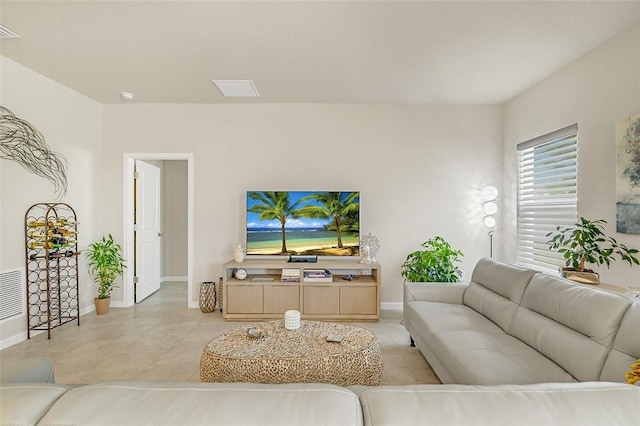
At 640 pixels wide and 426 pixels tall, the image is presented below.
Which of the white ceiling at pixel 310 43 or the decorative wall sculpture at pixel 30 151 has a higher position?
the white ceiling at pixel 310 43

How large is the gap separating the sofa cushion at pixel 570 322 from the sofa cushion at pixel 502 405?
0.99 metres

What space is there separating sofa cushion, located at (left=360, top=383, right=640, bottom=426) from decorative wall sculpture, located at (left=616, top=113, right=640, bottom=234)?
2.23 meters

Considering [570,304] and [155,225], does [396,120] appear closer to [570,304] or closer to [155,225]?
[570,304]

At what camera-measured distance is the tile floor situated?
2.63m

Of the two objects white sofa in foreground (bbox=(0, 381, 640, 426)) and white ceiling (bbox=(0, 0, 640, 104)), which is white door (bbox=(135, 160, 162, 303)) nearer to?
white ceiling (bbox=(0, 0, 640, 104))

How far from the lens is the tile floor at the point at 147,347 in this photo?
2.63 m

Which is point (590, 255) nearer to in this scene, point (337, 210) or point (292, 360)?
point (292, 360)

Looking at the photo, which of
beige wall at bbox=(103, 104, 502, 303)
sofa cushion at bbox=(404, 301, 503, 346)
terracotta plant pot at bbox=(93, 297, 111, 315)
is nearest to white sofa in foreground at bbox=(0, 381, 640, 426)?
sofa cushion at bbox=(404, 301, 503, 346)

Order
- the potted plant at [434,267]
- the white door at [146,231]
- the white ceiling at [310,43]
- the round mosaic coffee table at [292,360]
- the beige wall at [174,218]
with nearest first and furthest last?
the round mosaic coffee table at [292,360] < the white ceiling at [310,43] < the potted plant at [434,267] < the white door at [146,231] < the beige wall at [174,218]

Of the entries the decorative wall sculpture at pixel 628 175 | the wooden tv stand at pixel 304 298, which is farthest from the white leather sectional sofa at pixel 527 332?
the wooden tv stand at pixel 304 298

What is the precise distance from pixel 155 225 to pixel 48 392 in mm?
4792

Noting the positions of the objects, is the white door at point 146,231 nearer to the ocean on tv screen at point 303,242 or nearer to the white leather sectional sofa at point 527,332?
the ocean on tv screen at point 303,242

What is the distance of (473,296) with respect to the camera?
2926mm

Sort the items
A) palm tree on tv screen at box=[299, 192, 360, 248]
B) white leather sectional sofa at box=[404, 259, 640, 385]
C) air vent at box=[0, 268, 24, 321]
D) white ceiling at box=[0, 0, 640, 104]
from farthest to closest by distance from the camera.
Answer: palm tree on tv screen at box=[299, 192, 360, 248] < air vent at box=[0, 268, 24, 321] < white ceiling at box=[0, 0, 640, 104] < white leather sectional sofa at box=[404, 259, 640, 385]
